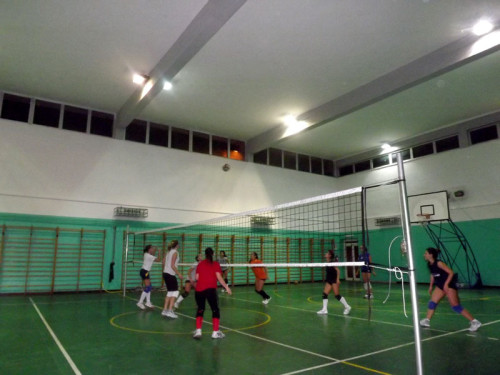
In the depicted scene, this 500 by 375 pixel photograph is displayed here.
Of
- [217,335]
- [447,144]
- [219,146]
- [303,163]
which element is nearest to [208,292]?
[217,335]

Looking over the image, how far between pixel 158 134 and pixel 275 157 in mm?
6900

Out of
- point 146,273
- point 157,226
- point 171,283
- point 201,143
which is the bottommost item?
point 171,283

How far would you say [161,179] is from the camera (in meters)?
16.1

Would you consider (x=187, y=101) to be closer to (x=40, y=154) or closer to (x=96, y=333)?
(x=40, y=154)

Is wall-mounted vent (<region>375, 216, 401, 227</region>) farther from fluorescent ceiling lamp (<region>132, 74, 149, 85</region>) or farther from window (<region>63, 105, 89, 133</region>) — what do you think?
window (<region>63, 105, 89, 133</region>)

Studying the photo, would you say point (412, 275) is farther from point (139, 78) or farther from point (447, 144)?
point (447, 144)

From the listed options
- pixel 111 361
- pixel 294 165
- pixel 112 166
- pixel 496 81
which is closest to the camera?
pixel 111 361

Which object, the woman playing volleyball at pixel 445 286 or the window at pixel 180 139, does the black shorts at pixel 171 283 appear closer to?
the woman playing volleyball at pixel 445 286

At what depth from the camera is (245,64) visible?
11422mm

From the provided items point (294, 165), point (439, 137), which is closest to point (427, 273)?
point (439, 137)

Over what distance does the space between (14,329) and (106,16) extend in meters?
7.68

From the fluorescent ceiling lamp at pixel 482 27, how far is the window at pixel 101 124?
532 inches

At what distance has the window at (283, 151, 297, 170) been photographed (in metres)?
20.7

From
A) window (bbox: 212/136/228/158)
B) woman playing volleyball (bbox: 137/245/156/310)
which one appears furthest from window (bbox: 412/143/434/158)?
woman playing volleyball (bbox: 137/245/156/310)
